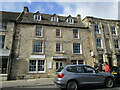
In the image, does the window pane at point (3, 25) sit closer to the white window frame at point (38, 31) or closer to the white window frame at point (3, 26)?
the white window frame at point (3, 26)

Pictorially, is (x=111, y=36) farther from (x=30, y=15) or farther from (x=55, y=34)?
(x=30, y=15)

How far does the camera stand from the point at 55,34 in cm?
1543

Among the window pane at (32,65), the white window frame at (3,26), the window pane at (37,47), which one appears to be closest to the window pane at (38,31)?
the window pane at (37,47)

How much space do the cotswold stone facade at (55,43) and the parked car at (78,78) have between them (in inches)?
299

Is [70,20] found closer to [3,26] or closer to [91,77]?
[3,26]

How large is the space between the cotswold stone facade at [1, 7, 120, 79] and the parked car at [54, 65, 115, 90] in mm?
7606

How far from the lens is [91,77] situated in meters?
6.63

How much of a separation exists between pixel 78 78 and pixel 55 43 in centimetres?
925

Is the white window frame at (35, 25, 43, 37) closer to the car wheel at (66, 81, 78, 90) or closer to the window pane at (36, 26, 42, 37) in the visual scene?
the window pane at (36, 26, 42, 37)

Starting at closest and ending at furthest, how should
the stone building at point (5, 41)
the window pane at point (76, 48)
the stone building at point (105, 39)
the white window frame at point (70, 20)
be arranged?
the stone building at point (5, 41)
the window pane at point (76, 48)
the stone building at point (105, 39)
the white window frame at point (70, 20)

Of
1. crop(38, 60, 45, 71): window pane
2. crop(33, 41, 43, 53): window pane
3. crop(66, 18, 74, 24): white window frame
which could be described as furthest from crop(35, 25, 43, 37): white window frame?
crop(66, 18, 74, 24): white window frame

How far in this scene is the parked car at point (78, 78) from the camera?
6.15m

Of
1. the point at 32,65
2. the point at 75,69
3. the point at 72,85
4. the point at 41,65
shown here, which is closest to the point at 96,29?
the point at 41,65

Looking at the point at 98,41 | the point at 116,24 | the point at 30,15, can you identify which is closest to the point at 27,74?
the point at 30,15
